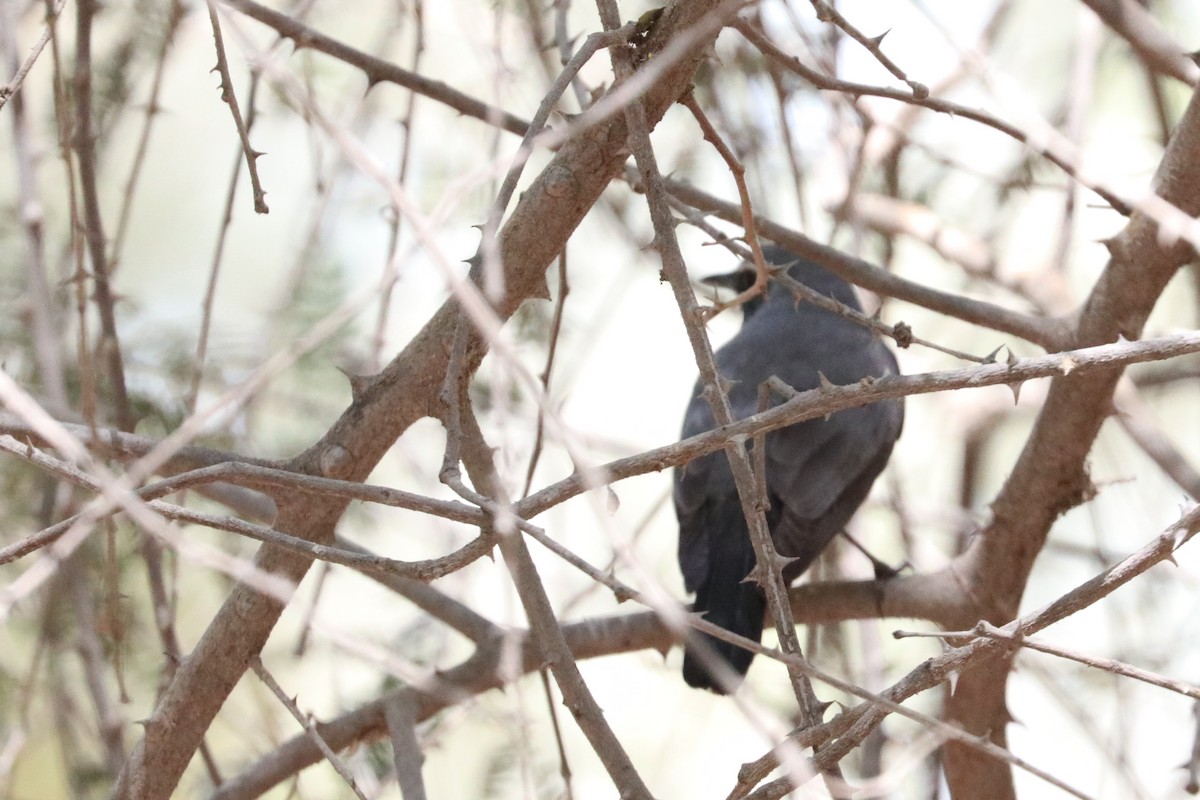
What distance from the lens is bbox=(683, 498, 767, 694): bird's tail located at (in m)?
3.39

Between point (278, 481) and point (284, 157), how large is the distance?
4.70 meters

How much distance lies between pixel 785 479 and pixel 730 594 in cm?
46

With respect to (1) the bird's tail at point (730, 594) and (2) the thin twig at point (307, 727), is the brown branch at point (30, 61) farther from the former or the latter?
(1) the bird's tail at point (730, 594)

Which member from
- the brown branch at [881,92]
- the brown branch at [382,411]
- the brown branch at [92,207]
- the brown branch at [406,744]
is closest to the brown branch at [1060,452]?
the brown branch at [881,92]

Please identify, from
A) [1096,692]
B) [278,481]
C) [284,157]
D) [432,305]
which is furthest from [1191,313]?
[278,481]

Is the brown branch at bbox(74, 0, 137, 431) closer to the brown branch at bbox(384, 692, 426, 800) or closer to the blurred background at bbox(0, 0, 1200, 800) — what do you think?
the blurred background at bbox(0, 0, 1200, 800)

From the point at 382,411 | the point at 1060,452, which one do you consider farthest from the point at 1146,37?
the point at 382,411

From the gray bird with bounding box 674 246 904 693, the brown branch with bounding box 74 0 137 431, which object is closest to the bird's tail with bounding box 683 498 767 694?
the gray bird with bounding box 674 246 904 693

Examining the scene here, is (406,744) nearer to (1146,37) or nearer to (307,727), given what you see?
(307,727)

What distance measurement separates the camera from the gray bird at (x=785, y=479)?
3605mm

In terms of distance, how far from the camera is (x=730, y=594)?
3592 millimetres

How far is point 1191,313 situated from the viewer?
5.76 m

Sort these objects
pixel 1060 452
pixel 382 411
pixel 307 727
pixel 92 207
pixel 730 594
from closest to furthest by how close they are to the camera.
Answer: pixel 307 727 → pixel 382 411 → pixel 1060 452 → pixel 92 207 → pixel 730 594

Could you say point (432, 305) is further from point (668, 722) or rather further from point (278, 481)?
point (278, 481)
